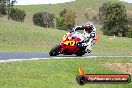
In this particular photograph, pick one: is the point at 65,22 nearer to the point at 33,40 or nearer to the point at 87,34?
the point at 33,40

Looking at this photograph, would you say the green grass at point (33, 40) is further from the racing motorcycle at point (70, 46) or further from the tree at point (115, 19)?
the tree at point (115, 19)

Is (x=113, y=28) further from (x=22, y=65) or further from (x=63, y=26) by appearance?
(x=22, y=65)

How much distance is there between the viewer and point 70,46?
25.2 meters

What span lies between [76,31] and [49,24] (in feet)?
489

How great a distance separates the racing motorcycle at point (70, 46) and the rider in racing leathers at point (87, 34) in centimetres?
23

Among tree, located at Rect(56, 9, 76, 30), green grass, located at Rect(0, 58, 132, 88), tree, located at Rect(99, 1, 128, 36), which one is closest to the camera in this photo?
green grass, located at Rect(0, 58, 132, 88)

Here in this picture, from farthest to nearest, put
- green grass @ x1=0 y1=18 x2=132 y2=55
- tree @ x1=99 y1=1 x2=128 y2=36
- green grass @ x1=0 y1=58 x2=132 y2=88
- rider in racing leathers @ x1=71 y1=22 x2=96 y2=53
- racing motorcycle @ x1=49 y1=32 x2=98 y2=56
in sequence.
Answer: tree @ x1=99 y1=1 x2=128 y2=36 < green grass @ x1=0 y1=18 x2=132 y2=55 < racing motorcycle @ x1=49 y1=32 x2=98 y2=56 < rider in racing leathers @ x1=71 y1=22 x2=96 y2=53 < green grass @ x1=0 y1=58 x2=132 y2=88

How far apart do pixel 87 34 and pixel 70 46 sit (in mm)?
2700

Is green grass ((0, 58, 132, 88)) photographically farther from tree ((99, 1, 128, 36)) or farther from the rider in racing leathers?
tree ((99, 1, 128, 36))

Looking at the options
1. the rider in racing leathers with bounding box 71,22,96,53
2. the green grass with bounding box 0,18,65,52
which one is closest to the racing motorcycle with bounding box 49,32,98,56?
the rider in racing leathers with bounding box 71,22,96,53

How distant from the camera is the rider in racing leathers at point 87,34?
22.1 meters

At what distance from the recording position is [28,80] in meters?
15.1

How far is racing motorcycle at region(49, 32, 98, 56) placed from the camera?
24.4 metres

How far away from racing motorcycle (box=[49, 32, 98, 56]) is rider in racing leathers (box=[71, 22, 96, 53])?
23 centimetres
